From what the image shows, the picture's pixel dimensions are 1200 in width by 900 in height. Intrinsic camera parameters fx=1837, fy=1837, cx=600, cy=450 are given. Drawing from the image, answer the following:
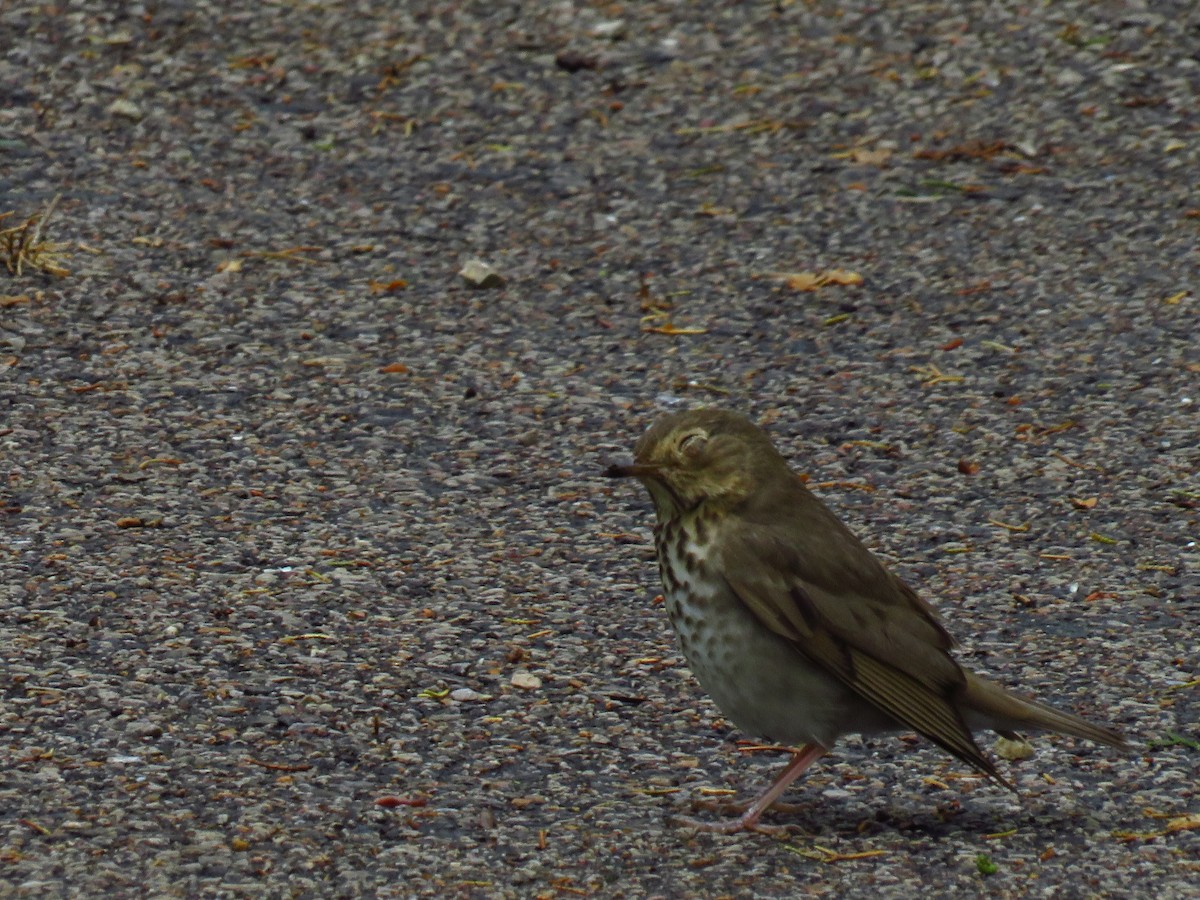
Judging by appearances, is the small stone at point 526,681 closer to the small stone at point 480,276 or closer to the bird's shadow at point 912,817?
the bird's shadow at point 912,817

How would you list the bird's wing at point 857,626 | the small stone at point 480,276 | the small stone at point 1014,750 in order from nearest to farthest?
1. the bird's wing at point 857,626
2. the small stone at point 1014,750
3. the small stone at point 480,276

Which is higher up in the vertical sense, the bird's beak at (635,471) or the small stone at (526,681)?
the bird's beak at (635,471)

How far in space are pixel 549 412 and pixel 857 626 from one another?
2.55 metres

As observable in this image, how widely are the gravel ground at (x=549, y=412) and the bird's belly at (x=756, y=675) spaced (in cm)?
26

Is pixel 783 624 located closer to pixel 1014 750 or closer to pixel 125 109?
pixel 1014 750

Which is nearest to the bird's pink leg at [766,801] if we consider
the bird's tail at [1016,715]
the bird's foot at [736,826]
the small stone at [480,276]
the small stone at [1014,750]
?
the bird's foot at [736,826]

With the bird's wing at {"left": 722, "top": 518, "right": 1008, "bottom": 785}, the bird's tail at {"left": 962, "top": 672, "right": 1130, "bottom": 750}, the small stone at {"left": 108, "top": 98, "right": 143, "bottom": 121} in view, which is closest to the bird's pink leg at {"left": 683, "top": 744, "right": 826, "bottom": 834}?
the bird's wing at {"left": 722, "top": 518, "right": 1008, "bottom": 785}

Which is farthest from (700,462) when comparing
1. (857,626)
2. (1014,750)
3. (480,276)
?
(480,276)

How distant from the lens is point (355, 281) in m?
7.67

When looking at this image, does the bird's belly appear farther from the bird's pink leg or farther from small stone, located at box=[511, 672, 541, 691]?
small stone, located at box=[511, 672, 541, 691]

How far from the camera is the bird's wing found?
438 centimetres

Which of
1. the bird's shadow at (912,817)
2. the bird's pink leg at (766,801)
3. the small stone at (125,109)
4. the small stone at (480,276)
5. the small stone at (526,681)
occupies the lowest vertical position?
the small stone at (480,276)

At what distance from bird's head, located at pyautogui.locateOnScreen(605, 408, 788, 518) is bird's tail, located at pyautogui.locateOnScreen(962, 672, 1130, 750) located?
74cm

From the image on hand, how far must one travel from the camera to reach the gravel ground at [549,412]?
4.43m
